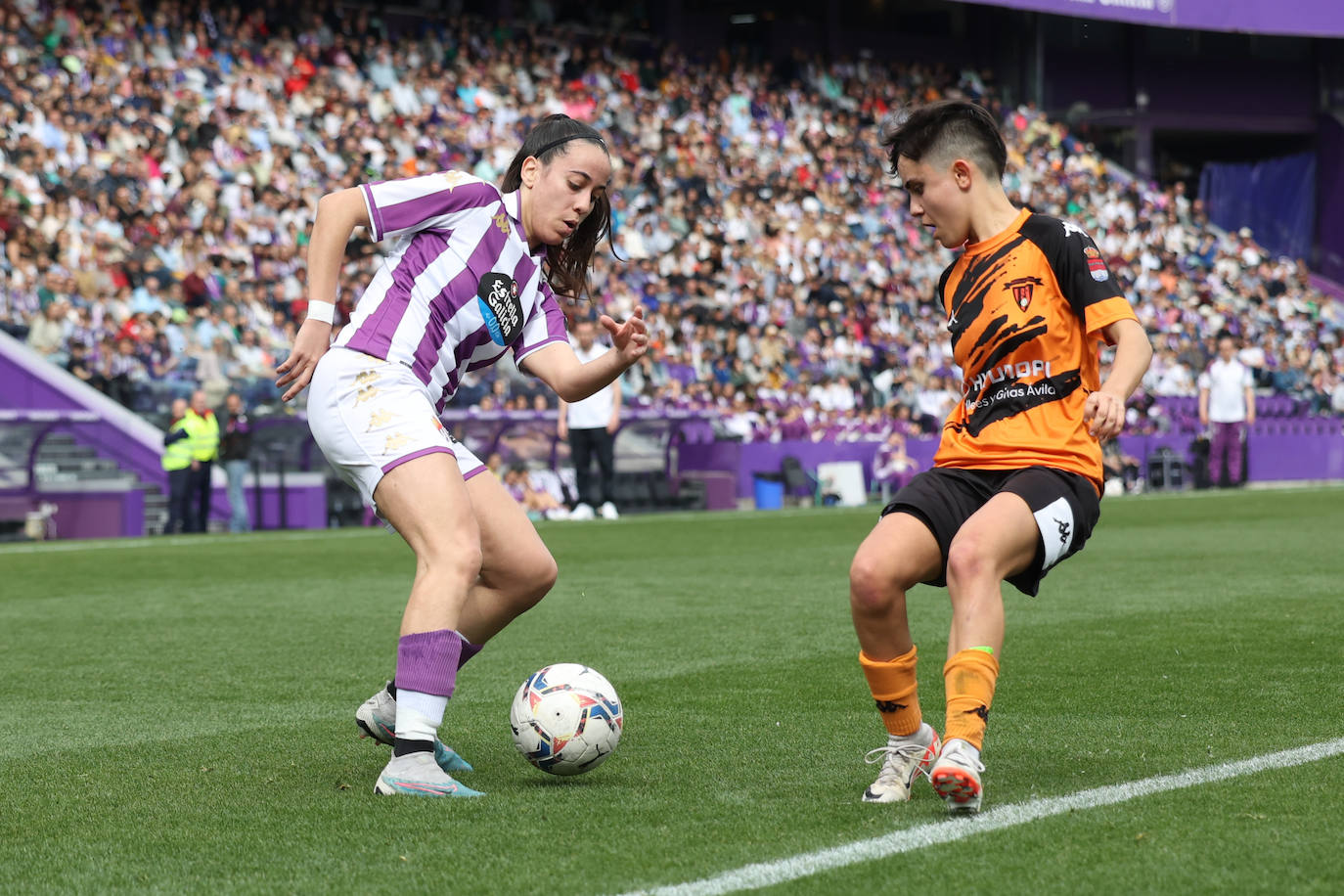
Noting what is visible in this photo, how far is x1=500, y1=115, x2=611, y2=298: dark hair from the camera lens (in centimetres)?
488

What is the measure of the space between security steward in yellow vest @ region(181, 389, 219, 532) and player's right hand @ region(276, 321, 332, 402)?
1347 cm

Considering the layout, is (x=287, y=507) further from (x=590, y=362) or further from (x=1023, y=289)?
(x=1023, y=289)

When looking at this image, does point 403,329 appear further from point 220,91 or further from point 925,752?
point 220,91

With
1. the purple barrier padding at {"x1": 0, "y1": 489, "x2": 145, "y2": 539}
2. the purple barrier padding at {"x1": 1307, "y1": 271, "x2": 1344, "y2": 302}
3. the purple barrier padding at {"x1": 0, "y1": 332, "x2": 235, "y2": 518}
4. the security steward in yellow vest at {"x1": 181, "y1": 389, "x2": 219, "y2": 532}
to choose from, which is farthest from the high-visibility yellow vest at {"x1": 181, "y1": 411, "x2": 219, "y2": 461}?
the purple barrier padding at {"x1": 1307, "y1": 271, "x2": 1344, "y2": 302}

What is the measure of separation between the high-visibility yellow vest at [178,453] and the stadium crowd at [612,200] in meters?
0.99

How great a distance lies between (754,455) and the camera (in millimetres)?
22453

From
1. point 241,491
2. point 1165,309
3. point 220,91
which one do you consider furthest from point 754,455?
point 1165,309

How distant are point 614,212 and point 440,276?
21.9 m

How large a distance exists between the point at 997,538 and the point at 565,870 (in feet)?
4.66

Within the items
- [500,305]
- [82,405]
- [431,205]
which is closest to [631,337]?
[500,305]

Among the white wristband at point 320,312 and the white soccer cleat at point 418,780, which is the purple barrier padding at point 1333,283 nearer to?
the white wristband at point 320,312

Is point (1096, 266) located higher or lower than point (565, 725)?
higher

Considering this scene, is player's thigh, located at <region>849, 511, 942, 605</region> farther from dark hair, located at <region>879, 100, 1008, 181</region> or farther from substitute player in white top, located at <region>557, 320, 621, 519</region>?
substitute player in white top, located at <region>557, 320, 621, 519</region>

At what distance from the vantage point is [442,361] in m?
4.82
